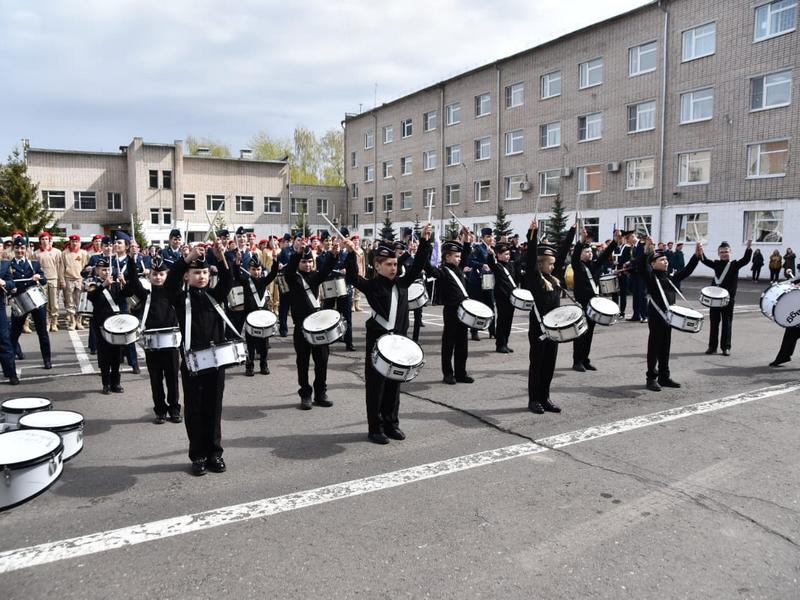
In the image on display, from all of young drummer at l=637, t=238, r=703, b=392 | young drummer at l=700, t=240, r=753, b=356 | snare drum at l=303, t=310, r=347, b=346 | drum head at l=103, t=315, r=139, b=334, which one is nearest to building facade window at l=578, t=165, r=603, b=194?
young drummer at l=700, t=240, r=753, b=356

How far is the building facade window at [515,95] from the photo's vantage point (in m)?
38.9

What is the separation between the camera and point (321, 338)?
7562 millimetres

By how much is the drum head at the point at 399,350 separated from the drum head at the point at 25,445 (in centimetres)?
293

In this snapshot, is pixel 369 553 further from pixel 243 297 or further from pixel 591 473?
pixel 243 297

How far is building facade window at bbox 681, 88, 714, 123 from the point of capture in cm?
2914

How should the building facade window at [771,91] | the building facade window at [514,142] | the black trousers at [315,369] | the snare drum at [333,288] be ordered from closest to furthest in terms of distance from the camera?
the black trousers at [315,369]
the snare drum at [333,288]
the building facade window at [771,91]
the building facade window at [514,142]

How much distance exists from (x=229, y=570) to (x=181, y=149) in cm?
5069

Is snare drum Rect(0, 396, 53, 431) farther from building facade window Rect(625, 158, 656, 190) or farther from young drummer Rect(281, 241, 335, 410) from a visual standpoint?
building facade window Rect(625, 158, 656, 190)

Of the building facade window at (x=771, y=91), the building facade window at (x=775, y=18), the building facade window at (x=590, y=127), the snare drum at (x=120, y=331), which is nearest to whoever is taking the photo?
the snare drum at (x=120, y=331)

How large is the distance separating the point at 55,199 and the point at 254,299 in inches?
1816

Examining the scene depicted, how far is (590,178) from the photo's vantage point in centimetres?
3494

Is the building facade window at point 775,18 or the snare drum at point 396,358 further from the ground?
the building facade window at point 775,18

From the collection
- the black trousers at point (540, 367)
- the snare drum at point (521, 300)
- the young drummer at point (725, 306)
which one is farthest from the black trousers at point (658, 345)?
the young drummer at point (725, 306)

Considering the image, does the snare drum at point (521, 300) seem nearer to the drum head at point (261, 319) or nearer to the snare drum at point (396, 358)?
the drum head at point (261, 319)
